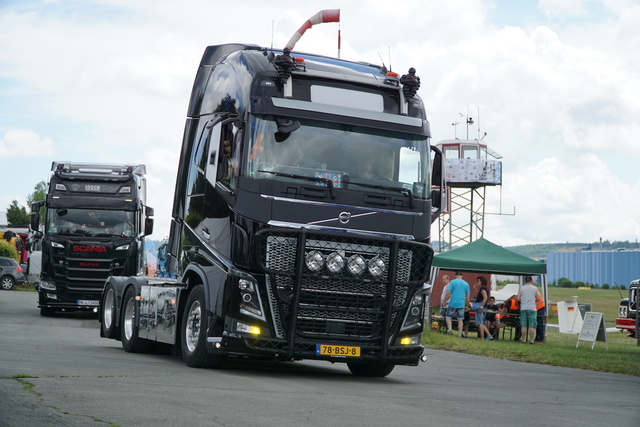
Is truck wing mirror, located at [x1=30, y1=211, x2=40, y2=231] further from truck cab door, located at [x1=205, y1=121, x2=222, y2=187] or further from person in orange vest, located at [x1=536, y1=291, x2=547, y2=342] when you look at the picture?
truck cab door, located at [x1=205, y1=121, x2=222, y2=187]

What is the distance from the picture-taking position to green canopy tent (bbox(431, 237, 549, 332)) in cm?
2608

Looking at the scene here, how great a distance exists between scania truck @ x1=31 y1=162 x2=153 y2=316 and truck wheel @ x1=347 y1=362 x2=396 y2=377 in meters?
13.2

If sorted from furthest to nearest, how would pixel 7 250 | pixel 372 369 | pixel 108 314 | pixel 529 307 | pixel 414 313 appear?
pixel 7 250, pixel 529 307, pixel 108 314, pixel 372 369, pixel 414 313

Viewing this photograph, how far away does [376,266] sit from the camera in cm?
1142

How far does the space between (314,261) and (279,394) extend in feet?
6.89

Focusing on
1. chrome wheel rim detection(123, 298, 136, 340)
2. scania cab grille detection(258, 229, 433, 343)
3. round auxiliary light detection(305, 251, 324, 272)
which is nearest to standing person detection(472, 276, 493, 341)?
chrome wheel rim detection(123, 298, 136, 340)

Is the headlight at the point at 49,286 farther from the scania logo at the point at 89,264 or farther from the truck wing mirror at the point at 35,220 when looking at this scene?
the truck wing mirror at the point at 35,220

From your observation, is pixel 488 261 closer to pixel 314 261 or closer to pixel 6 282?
pixel 314 261

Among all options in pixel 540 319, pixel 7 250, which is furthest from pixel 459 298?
pixel 7 250

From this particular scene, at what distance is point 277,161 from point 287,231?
0.83 m

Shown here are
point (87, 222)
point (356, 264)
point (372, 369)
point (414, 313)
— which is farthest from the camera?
point (87, 222)

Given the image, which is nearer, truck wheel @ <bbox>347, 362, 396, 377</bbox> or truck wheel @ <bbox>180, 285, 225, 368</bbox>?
truck wheel @ <bbox>180, 285, 225, 368</bbox>

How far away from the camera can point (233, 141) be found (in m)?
11.4

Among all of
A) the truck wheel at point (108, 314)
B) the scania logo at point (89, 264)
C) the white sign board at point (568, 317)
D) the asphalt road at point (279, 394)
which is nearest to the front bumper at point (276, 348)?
the asphalt road at point (279, 394)
